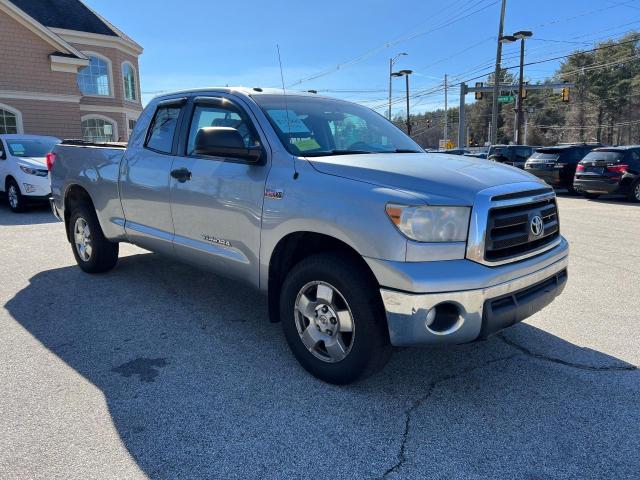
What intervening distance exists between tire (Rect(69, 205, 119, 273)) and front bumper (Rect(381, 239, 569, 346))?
3986 mm

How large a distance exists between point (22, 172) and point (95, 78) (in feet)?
60.0

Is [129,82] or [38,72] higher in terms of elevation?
[129,82]

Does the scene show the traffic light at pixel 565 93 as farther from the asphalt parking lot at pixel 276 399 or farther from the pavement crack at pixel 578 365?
the pavement crack at pixel 578 365

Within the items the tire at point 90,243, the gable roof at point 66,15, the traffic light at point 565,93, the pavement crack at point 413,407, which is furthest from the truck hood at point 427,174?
the traffic light at point 565,93

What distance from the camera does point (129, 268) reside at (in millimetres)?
6188

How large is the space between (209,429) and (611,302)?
13.5 feet

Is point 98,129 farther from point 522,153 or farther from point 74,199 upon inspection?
point 74,199

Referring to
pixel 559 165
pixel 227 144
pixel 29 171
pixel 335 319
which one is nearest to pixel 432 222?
pixel 335 319

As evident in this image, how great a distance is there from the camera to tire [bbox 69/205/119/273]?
5629mm

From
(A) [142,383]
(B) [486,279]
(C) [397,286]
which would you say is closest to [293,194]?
(C) [397,286]

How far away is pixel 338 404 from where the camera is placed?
3.07 m

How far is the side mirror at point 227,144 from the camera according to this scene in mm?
3504

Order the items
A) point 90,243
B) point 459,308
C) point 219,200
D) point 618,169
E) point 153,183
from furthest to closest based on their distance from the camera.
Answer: point 618,169
point 90,243
point 153,183
point 219,200
point 459,308

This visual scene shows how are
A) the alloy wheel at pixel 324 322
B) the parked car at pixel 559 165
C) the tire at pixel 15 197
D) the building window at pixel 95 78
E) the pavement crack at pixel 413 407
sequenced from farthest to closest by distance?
the building window at pixel 95 78, the parked car at pixel 559 165, the tire at pixel 15 197, the alloy wheel at pixel 324 322, the pavement crack at pixel 413 407
